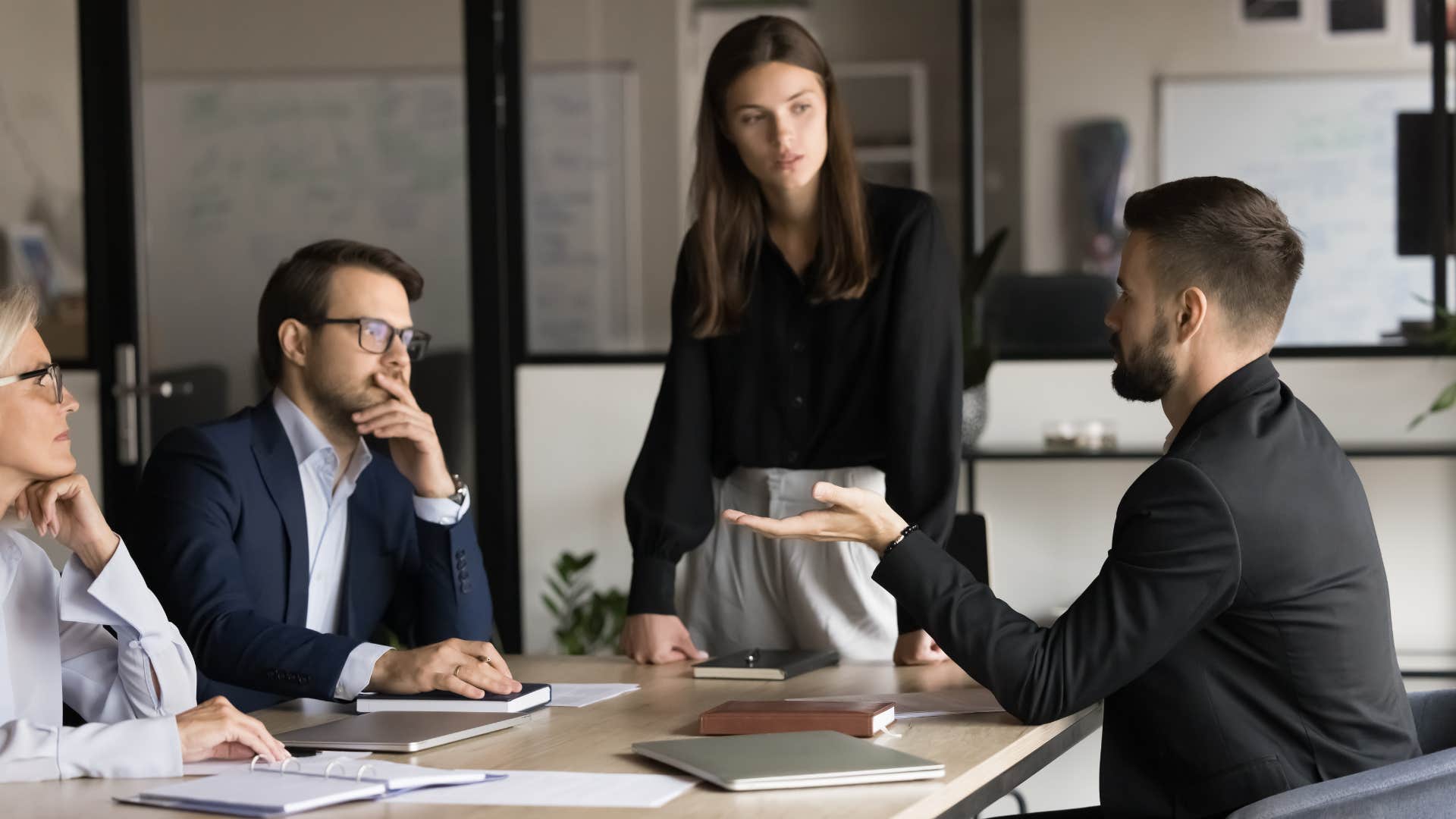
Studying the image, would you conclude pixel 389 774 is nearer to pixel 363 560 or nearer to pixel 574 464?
pixel 363 560

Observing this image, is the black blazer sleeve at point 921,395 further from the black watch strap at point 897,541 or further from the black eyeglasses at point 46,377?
the black eyeglasses at point 46,377

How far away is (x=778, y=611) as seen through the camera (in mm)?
2469

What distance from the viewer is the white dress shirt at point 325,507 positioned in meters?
2.43

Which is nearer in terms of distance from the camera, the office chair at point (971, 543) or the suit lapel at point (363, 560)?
the suit lapel at point (363, 560)

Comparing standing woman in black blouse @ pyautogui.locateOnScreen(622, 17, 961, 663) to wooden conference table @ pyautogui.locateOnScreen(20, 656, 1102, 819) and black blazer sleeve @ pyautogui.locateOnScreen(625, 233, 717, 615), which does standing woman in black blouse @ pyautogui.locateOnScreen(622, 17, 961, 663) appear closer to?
black blazer sleeve @ pyautogui.locateOnScreen(625, 233, 717, 615)

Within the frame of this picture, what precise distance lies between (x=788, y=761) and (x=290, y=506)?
1089mm

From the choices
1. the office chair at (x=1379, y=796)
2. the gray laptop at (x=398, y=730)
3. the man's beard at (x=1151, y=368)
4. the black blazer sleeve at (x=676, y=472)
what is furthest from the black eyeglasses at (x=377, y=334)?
the office chair at (x=1379, y=796)

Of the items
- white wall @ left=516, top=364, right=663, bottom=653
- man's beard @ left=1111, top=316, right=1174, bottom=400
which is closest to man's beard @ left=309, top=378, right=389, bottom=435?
man's beard @ left=1111, top=316, right=1174, bottom=400

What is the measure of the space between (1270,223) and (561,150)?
318 centimetres

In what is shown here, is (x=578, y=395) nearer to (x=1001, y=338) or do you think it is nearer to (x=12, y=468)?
(x=1001, y=338)

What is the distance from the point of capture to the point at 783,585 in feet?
8.02

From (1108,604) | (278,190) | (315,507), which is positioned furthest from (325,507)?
(278,190)

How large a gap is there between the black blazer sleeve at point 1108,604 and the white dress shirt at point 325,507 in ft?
3.15

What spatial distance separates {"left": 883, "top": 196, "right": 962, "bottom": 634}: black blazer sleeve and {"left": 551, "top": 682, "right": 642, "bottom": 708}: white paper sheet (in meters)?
0.44
